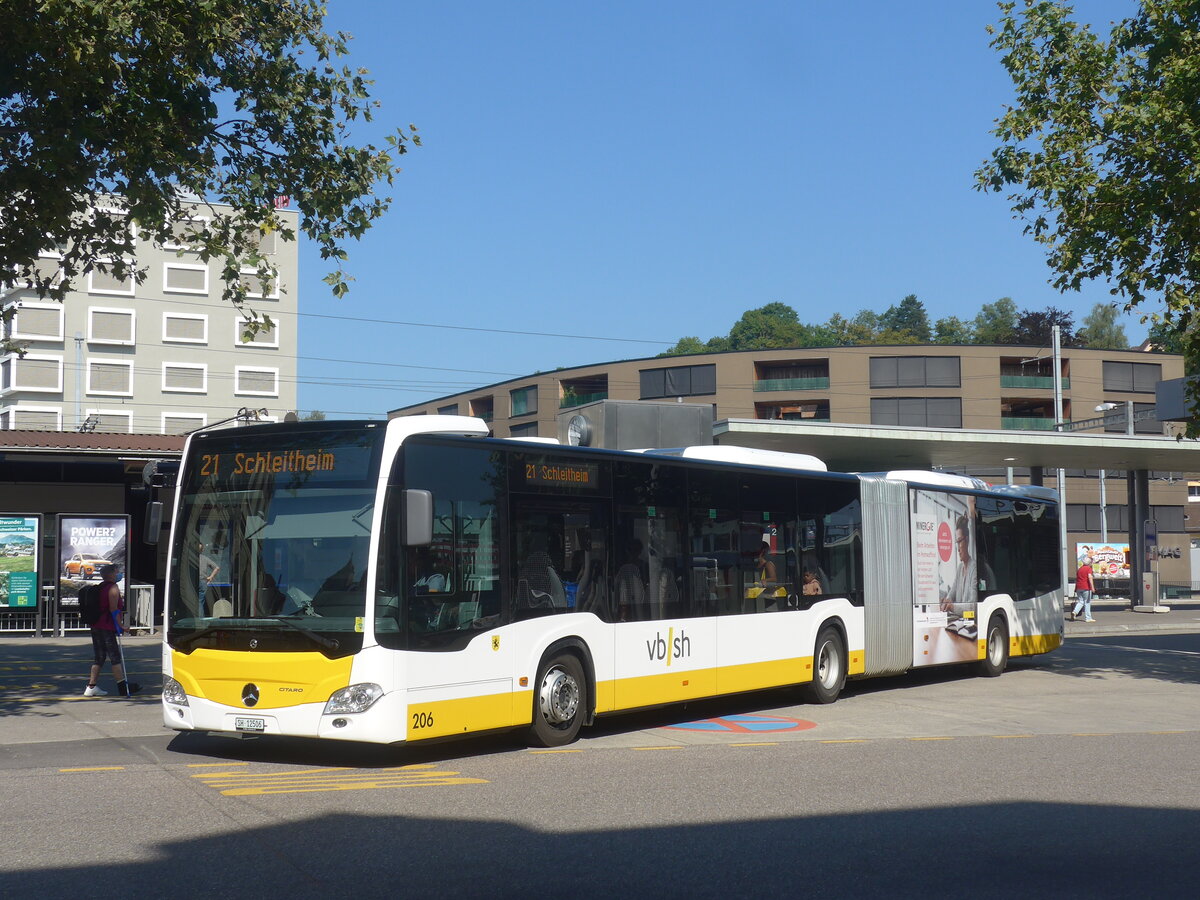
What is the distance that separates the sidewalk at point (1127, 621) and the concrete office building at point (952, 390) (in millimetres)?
32070

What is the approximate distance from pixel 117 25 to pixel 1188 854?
11.7 meters

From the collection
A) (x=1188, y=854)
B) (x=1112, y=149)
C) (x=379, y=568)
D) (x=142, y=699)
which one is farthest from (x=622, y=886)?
(x=1112, y=149)

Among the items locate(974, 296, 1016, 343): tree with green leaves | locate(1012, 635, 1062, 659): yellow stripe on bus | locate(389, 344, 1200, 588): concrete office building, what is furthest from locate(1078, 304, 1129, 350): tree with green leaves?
locate(1012, 635, 1062, 659): yellow stripe on bus

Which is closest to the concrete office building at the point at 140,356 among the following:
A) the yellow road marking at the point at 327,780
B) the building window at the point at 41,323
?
the building window at the point at 41,323

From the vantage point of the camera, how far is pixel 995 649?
21.9 m

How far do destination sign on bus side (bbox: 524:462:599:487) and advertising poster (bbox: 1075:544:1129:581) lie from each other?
41.9m

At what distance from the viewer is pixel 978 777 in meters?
11.1

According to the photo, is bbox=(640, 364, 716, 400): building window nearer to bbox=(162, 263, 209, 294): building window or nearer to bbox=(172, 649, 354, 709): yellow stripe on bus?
bbox=(162, 263, 209, 294): building window

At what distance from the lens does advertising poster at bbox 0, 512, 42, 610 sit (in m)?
28.0

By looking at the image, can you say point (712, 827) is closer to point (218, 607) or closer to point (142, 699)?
point (218, 607)

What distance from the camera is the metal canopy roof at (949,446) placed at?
111 feet

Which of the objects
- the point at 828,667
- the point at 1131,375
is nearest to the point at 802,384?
the point at 1131,375

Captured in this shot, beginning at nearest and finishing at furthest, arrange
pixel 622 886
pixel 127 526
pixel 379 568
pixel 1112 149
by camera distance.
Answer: pixel 622 886, pixel 379 568, pixel 1112 149, pixel 127 526

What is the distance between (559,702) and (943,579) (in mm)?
9539
